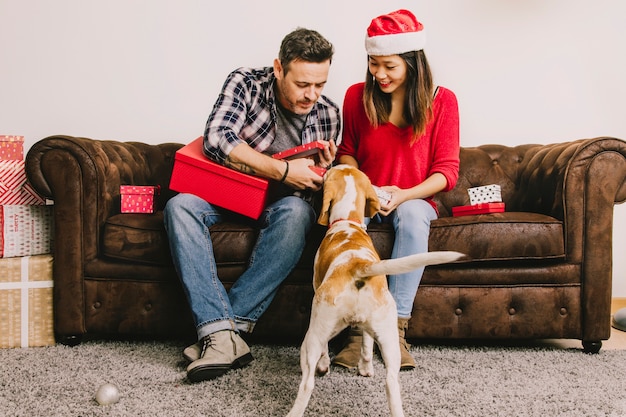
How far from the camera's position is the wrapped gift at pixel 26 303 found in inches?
75.9

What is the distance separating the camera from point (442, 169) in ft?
6.64

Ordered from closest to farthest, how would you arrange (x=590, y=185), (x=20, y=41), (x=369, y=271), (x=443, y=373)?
(x=369, y=271) → (x=443, y=373) → (x=590, y=185) → (x=20, y=41)

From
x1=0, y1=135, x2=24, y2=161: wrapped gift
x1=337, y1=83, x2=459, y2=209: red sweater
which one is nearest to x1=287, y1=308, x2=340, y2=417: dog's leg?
x1=337, y1=83, x2=459, y2=209: red sweater

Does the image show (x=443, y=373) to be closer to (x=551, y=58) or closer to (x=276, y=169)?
(x=276, y=169)

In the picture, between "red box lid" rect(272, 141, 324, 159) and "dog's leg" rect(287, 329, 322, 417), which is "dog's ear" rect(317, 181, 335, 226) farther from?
"dog's leg" rect(287, 329, 322, 417)

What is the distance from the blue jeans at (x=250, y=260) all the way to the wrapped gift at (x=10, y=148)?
0.80 metres

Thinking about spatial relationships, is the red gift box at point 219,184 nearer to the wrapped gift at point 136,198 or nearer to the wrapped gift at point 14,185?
the wrapped gift at point 136,198

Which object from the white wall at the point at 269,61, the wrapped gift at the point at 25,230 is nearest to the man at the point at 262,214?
the wrapped gift at the point at 25,230

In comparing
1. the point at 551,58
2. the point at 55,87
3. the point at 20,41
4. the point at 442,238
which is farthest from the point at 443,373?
the point at 20,41

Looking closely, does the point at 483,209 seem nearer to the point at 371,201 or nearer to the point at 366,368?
the point at 371,201

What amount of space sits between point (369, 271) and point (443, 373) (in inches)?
25.6

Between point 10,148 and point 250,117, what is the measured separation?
987mm

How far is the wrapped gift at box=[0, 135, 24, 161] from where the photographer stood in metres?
2.08

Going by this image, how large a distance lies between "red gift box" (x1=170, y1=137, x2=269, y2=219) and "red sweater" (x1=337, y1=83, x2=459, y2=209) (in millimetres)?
514
